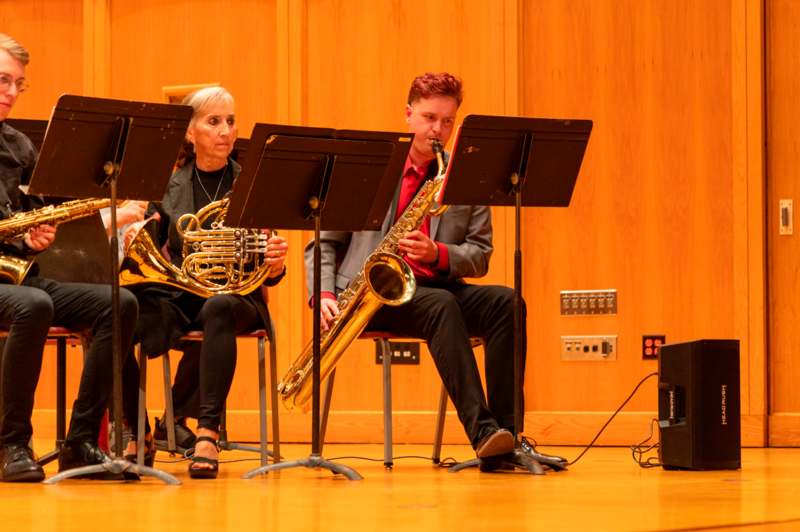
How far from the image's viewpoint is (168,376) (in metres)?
5.11

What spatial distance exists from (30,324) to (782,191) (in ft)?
12.6

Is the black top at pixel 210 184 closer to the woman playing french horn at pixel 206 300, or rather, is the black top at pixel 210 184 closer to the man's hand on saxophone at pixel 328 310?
the woman playing french horn at pixel 206 300

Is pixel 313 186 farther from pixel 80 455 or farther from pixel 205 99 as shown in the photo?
pixel 80 455

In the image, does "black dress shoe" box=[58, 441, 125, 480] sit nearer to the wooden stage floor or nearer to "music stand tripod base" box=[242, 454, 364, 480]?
the wooden stage floor

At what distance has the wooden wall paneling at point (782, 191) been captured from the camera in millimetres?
6336

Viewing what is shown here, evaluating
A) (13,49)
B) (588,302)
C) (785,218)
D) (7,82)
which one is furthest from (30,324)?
(785,218)

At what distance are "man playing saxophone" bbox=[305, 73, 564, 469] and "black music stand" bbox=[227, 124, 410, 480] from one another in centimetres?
45

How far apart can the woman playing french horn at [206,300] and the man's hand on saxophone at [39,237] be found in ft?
1.74

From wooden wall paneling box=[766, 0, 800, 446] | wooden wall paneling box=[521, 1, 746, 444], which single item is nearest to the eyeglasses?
wooden wall paneling box=[521, 1, 746, 444]

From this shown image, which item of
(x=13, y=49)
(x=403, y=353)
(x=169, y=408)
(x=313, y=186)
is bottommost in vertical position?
(x=169, y=408)

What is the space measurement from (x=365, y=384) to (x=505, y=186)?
2470 mm

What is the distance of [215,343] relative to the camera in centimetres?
456

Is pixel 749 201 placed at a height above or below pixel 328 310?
above

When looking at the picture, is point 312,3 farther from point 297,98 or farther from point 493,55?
point 493,55
